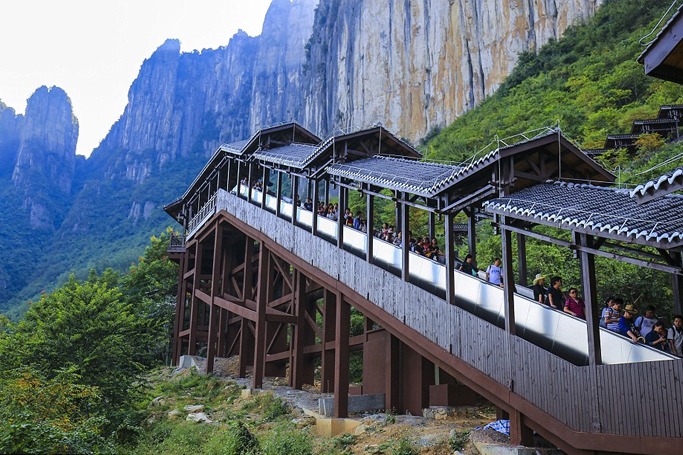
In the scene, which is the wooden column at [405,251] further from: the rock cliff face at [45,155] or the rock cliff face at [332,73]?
the rock cliff face at [45,155]

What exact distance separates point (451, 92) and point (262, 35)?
259ft

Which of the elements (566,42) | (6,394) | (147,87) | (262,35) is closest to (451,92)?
(566,42)

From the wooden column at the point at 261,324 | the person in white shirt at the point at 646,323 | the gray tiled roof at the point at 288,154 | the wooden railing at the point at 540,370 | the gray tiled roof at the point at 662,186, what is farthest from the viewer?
the wooden column at the point at 261,324

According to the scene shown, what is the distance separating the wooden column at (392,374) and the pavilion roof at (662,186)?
33.1 ft

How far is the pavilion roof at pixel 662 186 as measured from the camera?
20.4 ft

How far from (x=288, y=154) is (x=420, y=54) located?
48.4 m

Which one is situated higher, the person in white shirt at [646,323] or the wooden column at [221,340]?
the person in white shirt at [646,323]

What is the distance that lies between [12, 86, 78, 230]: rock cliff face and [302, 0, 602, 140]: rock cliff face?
2245 inches

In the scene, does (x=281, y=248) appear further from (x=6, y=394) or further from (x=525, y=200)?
(x=525, y=200)

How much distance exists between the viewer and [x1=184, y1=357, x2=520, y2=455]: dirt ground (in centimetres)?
1096

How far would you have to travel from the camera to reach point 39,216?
105 metres

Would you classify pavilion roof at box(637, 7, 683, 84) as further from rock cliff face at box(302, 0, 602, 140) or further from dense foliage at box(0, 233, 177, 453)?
rock cliff face at box(302, 0, 602, 140)

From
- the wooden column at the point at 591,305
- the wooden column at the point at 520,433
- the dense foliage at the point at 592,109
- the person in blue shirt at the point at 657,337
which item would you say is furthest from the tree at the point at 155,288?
the person in blue shirt at the point at 657,337

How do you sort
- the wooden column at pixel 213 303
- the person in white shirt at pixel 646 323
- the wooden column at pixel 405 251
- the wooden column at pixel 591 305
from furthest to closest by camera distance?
the wooden column at pixel 213 303, the wooden column at pixel 405 251, the person in white shirt at pixel 646 323, the wooden column at pixel 591 305
